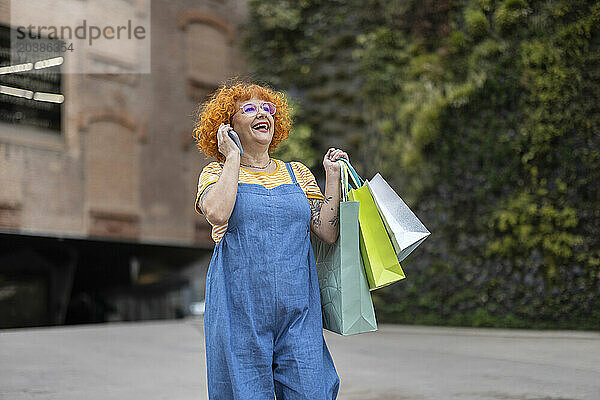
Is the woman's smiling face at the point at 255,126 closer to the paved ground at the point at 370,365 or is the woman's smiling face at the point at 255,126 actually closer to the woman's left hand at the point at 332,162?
the woman's left hand at the point at 332,162

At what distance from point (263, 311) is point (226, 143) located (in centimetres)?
62

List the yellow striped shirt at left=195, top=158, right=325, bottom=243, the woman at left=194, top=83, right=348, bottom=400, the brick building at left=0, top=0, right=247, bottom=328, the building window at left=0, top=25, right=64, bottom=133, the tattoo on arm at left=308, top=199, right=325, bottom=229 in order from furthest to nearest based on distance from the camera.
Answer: the brick building at left=0, top=0, right=247, bottom=328 → the building window at left=0, top=25, right=64, bottom=133 → the tattoo on arm at left=308, top=199, right=325, bottom=229 → the yellow striped shirt at left=195, top=158, right=325, bottom=243 → the woman at left=194, top=83, right=348, bottom=400

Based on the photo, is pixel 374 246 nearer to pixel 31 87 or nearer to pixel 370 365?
pixel 370 365

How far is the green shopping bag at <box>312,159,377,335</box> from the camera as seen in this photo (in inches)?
102

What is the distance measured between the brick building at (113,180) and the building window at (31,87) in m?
0.02

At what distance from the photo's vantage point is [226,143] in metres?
2.56

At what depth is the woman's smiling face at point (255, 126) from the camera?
8.77 ft

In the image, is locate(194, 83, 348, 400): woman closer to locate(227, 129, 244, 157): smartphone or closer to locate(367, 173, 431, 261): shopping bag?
locate(227, 129, 244, 157): smartphone

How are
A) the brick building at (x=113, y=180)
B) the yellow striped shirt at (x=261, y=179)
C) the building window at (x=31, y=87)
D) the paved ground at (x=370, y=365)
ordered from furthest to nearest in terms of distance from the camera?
1. the brick building at (x=113, y=180)
2. the building window at (x=31, y=87)
3. the paved ground at (x=370, y=365)
4. the yellow striped shirt at (x=261, y=179)

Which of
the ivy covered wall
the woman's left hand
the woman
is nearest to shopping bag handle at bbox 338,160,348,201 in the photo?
the woman's left hand

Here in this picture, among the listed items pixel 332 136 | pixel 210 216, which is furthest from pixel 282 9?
pixel 210 216

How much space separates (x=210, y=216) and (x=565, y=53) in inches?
298

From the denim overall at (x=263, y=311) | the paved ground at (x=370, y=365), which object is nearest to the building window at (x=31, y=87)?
the paved ground at (x=370, y=365)

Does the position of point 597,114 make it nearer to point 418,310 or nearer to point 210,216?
point 418,310
